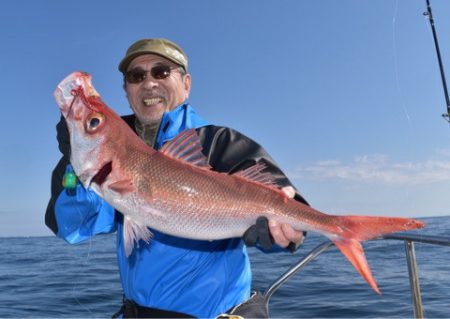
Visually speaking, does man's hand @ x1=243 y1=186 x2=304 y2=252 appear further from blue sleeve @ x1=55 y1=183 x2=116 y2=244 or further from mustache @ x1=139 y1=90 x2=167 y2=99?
mustache @ x1=139 y1=90 x2=167 y2=99

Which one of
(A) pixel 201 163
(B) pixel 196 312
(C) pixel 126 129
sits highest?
(C) pixel 126 129

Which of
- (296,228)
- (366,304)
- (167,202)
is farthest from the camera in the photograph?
(366,304)

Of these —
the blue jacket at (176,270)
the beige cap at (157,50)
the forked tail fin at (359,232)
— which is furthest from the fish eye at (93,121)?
the forked tail fin at (359,232)

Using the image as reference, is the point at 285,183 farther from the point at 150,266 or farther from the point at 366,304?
the point at 366,304

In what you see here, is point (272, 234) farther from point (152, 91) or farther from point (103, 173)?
point (152, 91)

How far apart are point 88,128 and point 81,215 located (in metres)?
1.05

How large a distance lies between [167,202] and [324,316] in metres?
7.82

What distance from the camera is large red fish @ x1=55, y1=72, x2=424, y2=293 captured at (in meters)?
3.38

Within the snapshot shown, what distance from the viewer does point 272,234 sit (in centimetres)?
364

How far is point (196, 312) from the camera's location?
4094mm

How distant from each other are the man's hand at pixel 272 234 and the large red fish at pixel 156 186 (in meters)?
0.07

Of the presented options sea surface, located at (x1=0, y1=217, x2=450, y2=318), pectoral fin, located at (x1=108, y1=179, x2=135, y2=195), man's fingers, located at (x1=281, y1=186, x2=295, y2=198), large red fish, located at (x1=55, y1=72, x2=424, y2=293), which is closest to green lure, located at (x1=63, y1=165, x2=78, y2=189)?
large red fish, located at (x1=55, y1=72, x2=424, y2=293)

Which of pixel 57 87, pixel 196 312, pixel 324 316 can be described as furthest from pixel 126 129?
pixel 324 316

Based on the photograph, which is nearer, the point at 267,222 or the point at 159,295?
the point at 267,222
